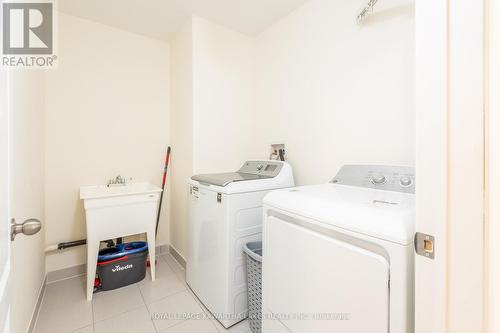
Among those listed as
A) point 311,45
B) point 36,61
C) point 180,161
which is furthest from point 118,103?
point 311,45

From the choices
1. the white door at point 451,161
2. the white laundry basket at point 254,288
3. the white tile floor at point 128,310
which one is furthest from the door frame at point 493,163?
the white tile floor at point 128,310

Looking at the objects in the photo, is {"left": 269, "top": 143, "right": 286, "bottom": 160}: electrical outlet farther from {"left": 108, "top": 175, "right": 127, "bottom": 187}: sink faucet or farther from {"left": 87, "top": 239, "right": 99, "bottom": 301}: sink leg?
{"left": 87, "top": 239, "right": 99, "bottom": 301}: sink leg

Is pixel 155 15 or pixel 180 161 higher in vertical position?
pixel 155 15

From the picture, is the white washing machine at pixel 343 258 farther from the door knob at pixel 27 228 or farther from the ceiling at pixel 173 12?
the ceiling at pixel 173 12

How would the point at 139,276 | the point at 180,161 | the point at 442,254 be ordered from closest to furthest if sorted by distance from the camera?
the point at 442,254, the point at 139,276, the point at 180,161

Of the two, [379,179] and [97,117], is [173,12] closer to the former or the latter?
[97,117]

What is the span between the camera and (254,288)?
57.6 inches

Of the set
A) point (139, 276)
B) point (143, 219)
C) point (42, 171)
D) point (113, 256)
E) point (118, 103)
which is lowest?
point (139, 276)

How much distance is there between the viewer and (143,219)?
2023 mm

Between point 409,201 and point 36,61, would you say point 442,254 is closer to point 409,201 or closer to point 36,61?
point 409,201

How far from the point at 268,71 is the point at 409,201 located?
1.84m

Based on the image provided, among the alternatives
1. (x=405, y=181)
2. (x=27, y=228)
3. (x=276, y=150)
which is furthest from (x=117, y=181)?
(x=405, y=181)

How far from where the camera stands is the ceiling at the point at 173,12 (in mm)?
1913

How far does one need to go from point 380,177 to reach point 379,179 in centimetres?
1
